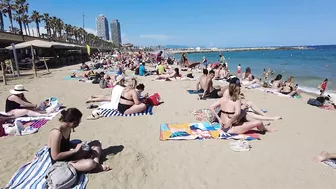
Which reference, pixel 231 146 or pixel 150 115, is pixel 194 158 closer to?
pixel 231 146

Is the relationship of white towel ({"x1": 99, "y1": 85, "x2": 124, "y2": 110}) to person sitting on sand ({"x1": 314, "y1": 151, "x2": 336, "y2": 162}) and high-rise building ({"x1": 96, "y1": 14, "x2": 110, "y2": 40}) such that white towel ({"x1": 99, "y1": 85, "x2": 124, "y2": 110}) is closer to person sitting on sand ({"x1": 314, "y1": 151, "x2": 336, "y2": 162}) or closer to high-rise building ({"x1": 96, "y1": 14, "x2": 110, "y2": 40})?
person sitting on sand ({"x1": 314, "y1": 151, "x2": 336, "y2": 162})

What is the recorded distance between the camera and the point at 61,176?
2707mm

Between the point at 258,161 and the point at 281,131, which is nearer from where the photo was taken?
the point at 258,161

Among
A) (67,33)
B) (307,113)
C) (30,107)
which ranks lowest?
(307,113)

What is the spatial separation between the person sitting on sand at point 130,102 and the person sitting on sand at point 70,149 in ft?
8.43

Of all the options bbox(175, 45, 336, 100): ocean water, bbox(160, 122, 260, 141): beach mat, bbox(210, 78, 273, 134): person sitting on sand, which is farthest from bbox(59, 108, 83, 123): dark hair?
bbox(175, 45, 336, 100): ocean water

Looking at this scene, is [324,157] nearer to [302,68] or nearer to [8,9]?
[302,68]

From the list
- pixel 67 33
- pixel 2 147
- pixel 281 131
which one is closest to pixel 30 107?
pixel 2 147

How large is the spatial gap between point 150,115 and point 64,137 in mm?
2946

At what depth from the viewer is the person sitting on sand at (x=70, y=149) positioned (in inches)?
115

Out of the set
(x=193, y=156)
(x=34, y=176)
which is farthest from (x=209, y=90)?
(x=34, y=176)

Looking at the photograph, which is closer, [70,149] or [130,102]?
[70,149]

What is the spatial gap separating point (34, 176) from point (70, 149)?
515 mm

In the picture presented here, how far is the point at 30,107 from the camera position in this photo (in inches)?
217
